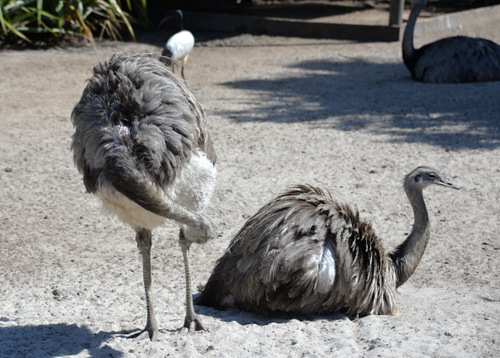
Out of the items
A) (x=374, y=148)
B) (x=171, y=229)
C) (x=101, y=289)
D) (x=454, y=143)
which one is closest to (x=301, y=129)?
(x=374, y=148)

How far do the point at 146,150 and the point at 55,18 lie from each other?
9.16 metres

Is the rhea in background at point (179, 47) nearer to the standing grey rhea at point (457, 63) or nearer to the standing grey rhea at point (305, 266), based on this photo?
the standing grey rhea at point (457, 63)

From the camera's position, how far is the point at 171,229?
17.9ft

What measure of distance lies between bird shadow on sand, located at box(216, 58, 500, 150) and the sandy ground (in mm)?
27

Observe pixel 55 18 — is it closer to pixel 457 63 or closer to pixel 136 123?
pixel 457 63

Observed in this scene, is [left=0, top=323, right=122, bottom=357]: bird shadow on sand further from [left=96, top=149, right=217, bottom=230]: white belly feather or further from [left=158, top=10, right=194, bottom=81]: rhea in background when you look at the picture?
[left=158, top=10, right=194, bottom=81]: rhea in background

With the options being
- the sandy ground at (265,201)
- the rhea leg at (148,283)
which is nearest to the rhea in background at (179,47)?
the sandy ground at (265,201)

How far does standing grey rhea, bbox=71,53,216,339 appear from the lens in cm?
308

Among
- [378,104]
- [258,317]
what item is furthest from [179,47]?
[258,317]

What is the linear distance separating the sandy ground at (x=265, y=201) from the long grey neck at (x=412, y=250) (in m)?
0.19

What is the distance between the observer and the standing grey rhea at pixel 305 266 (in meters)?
3.86

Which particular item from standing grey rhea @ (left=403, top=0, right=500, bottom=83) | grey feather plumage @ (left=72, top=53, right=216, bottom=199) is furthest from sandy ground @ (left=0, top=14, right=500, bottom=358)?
grey feather plumage @ (left=72, top=53, right=216, bottom=199)

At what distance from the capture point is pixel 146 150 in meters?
3.23

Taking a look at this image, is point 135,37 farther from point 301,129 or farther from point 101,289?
point 101,289
